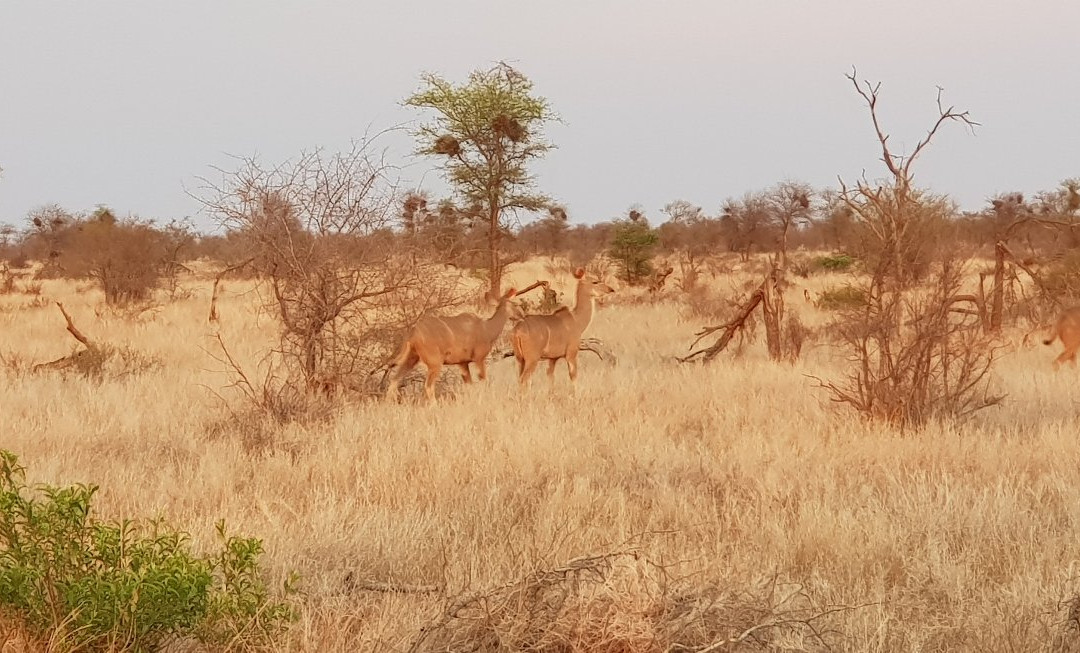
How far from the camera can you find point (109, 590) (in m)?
3.29

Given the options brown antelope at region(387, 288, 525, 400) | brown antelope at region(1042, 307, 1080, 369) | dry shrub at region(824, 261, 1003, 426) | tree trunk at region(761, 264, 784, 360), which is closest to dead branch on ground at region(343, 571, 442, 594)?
dry shrub at region(824, 261, 1003, 426)

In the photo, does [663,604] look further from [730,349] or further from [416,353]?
[730,349]

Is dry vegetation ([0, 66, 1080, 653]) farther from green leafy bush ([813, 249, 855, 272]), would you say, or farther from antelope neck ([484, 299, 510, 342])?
green leafy bush ([813, 249, 855, 272])

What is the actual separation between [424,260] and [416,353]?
1084 mm

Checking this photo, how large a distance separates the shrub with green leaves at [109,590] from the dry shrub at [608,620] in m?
0.76

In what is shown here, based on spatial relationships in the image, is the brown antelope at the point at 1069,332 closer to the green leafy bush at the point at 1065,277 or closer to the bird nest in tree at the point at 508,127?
the green leafy bush at the point at 1065,277

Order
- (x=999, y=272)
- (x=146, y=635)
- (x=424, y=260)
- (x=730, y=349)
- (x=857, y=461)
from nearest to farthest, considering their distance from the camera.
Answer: (x=146, y=635) < (x=857, y=461) < (x=424, y=260) < (x=999, y=272) < (x=730, y=349)

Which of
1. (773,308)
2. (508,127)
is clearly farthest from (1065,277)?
(508,127)

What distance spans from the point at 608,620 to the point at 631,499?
2585 mm

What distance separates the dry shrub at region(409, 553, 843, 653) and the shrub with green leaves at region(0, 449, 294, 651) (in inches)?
29.9

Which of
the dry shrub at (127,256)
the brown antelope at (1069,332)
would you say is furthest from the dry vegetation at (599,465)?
the dry shrub at (127,256)

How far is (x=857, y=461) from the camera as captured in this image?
6812 millimetres

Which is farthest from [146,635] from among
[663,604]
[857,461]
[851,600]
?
[857,461]

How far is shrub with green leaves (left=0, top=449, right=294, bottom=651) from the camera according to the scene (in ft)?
10.7
